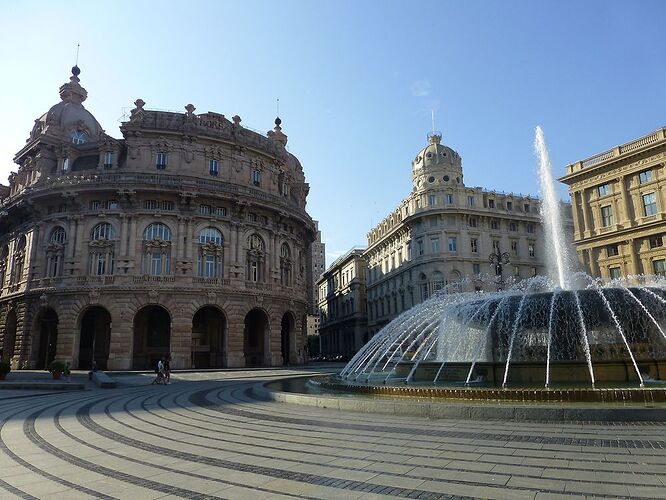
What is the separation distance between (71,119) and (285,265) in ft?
90.8

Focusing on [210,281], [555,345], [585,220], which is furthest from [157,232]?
[585,220]

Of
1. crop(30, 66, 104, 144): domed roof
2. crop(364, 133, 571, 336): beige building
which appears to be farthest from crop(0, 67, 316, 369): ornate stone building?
crop(364, 133, 571, 336): beige building

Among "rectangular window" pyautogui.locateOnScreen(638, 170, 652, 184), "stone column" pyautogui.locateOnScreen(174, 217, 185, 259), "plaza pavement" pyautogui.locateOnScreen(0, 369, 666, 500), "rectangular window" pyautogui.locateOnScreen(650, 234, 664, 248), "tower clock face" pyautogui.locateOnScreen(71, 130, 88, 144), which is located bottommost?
"plaza pavement" pyautogui.locateOnScreen(0, 369, 666, 500)

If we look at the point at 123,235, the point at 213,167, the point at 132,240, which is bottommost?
the point at 132,240

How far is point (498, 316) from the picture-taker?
14969 millimetres

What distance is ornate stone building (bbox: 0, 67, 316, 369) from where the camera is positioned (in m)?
37.0

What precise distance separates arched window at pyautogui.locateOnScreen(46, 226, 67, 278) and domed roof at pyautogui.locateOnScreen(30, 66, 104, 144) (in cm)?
1261

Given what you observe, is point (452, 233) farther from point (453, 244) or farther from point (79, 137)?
point (79, 137)

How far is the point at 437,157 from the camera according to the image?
195 ft

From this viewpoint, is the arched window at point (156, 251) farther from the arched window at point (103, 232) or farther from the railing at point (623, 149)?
the railing at point (623, 149)

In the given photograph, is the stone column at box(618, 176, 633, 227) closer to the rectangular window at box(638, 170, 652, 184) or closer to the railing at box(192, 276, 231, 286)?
the rectangular window at box(638, 170, 652, 184)

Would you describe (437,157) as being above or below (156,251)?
above

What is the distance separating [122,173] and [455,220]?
36807 mm

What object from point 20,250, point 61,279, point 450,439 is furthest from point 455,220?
point 450,439
